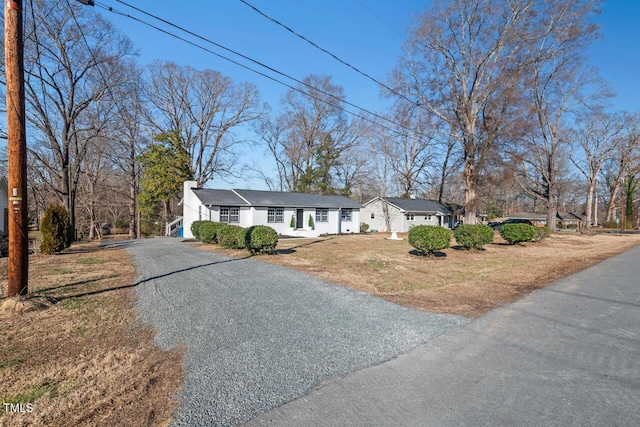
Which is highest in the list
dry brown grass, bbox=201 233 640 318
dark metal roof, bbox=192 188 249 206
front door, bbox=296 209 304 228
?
dark metal roof, bbox=192 188 249 206

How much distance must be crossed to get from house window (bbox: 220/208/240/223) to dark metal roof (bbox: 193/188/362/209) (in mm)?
456

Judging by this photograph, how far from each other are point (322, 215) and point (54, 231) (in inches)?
680

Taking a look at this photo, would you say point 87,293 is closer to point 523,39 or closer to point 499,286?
point 499,286

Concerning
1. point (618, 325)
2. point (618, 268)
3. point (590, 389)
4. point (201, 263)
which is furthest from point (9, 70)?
point (618, 268)

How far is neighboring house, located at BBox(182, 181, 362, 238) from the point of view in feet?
69.6

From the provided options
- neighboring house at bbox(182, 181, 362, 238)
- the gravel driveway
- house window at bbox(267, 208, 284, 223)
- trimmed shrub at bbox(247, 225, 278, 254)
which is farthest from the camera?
house window at bbox(267, 208, 284, 223)

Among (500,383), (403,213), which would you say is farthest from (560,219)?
(500,383)

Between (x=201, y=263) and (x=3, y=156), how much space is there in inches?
948

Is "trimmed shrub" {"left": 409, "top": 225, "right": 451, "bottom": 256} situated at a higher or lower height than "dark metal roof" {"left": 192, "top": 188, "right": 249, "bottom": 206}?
lower

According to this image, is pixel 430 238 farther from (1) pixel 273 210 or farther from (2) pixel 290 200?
(2) pixel 290 200

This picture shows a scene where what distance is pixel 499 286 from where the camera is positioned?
741 cm

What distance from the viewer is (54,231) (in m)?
12.6

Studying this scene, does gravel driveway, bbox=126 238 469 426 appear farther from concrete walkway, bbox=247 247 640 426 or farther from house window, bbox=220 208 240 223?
house window, bbox=220 208 240 223

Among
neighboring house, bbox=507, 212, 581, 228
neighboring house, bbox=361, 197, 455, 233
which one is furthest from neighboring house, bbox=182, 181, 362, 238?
neighboring house, bbox=507, 212, 581, 228
